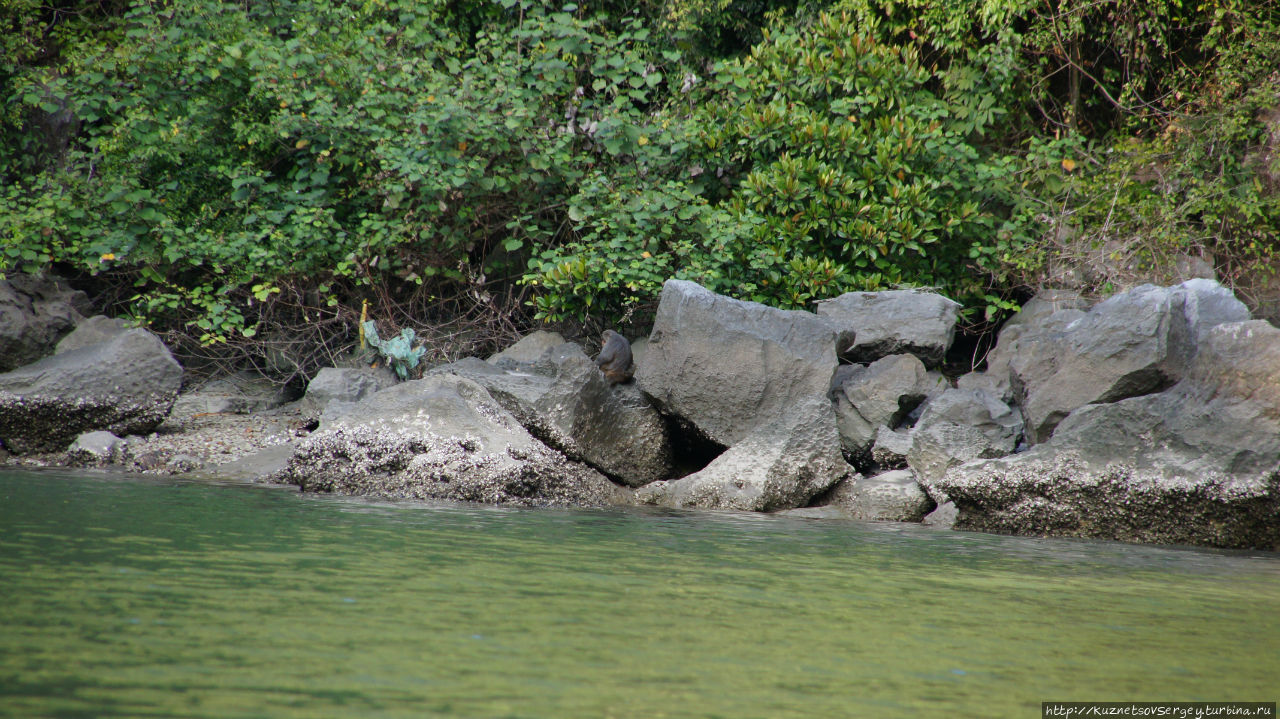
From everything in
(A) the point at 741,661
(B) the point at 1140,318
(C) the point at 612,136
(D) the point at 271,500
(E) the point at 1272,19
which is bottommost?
(D) the point at 271,500

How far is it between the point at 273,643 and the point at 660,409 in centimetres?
588

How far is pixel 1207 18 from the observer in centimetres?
1085

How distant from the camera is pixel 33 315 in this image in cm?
1078

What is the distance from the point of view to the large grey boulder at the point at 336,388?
10047 millimetres

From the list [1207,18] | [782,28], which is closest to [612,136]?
[782,28]

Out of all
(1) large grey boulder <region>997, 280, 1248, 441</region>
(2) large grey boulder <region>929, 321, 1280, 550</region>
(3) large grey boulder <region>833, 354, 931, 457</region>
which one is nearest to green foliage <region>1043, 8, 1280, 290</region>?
(1) large grey boulder <region>997, 280, 1248, 441</region>

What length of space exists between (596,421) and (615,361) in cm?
58

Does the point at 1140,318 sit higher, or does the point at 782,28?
the point at 782,28

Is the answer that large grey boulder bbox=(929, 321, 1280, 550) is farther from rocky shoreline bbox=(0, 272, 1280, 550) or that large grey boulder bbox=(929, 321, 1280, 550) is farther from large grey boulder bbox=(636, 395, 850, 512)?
large grey boulder bbox=(636, 395, 850, 512)

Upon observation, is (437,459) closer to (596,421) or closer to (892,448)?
(596,421)

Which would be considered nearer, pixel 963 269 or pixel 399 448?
pixel 399 448

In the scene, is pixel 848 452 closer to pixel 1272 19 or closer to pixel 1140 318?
pixel 1140 318

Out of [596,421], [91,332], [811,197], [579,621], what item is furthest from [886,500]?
[91,332]

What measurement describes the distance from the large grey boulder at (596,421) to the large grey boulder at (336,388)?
64.0 inches
